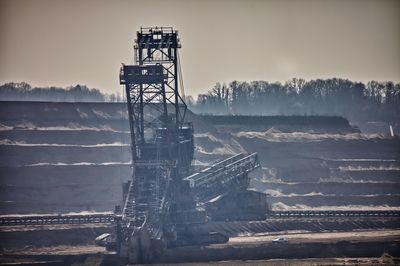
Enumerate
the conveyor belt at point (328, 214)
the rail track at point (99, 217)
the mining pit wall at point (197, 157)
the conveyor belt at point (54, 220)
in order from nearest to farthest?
the conveyor belt at point (54, 220), the rail track at point (99, 217), the conveyor belt at point (328, 214), the mining pit wall at point (197, 157)

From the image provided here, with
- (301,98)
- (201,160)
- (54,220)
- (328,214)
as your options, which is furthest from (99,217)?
(301,98)

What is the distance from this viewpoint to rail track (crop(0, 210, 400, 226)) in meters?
73.4

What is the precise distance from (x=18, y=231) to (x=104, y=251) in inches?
457

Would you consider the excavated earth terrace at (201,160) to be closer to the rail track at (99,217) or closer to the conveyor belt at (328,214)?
the conveyor belt at (328,214)

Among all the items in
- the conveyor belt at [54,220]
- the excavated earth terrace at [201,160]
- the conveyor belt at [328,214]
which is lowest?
the conveyor belt at [328,214]

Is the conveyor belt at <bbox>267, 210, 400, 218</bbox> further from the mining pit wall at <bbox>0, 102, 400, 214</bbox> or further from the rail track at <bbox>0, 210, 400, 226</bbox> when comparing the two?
the mining pit wall at <bbox>0, 102, 400, 214</bbox>

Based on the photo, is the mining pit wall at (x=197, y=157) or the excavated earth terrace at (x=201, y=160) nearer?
the excavated earth terrace at (x=201, y=160)

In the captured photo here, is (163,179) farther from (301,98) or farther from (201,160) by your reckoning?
(301,98)

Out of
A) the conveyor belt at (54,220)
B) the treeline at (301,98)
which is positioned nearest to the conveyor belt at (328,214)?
the conveyor belt at (54,220)

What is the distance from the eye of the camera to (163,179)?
65.7 meters

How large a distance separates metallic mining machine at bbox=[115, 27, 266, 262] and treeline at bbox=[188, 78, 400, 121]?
97.6 metres

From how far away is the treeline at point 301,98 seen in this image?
561 feet

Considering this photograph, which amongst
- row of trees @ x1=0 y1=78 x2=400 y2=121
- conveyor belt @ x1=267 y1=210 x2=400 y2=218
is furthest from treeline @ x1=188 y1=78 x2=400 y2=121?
conveyor belt @ x1=267 y1=210 x2=400 y2=218

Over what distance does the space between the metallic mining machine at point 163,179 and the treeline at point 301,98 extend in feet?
320
